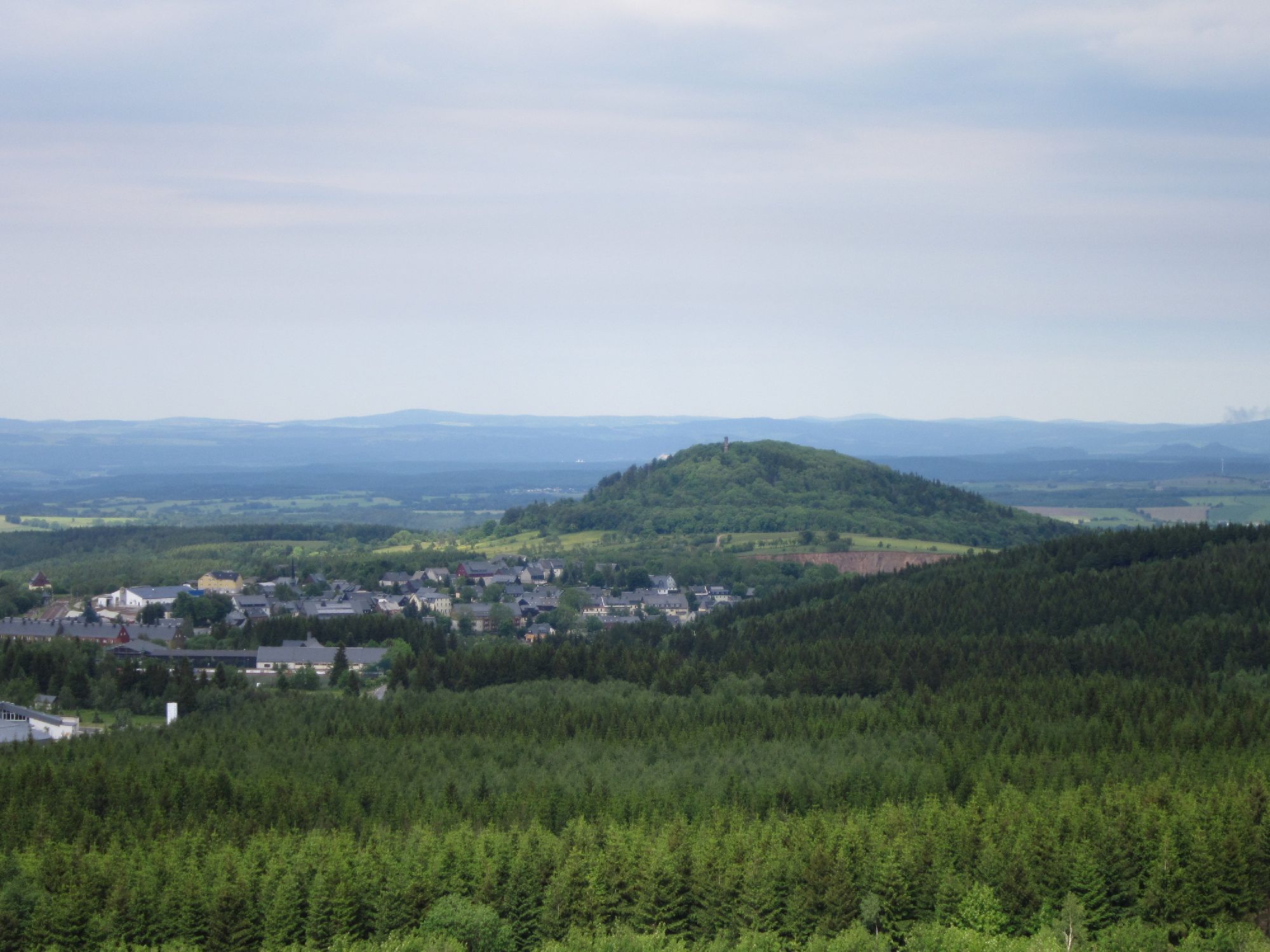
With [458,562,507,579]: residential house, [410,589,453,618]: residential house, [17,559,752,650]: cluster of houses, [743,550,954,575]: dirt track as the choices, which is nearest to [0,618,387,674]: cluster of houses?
[17,559,752,650]: cluster of houses

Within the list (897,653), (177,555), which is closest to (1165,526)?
(897,653)

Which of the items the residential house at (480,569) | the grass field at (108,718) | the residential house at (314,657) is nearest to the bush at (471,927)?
the grass field at (108,718)

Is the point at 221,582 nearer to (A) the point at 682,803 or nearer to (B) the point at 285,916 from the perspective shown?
(A) the point at 682,803

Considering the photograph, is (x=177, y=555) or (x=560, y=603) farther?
(x=177, y=555)

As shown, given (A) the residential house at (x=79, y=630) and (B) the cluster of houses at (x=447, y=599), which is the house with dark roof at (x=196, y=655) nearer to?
(A) the residential house at (x=79, y=630)

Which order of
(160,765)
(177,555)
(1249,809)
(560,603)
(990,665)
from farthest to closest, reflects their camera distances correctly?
1. (177,555)
2. (560,603)
3. (990,665)
4. (160,765)
5. (1249,809)

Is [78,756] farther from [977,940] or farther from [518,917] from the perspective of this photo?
[977,940]
